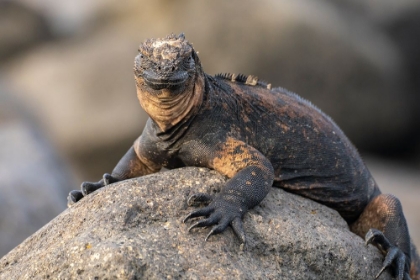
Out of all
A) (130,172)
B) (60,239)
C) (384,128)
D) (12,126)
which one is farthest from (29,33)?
(60,239)

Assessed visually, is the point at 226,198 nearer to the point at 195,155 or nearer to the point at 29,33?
the point at 195,155

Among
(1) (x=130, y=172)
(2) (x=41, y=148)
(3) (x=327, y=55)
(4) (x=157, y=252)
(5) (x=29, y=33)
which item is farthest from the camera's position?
(5) (x=29, y=33)

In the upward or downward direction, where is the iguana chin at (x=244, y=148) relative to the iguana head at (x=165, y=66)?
downward

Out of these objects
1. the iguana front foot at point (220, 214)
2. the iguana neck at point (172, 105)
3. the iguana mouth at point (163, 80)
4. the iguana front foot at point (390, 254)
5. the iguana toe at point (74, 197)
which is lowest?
the iguana toe at point (74, 197)

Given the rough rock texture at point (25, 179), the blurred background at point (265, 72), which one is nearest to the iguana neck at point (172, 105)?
the rough rock texture at point (25, 179)

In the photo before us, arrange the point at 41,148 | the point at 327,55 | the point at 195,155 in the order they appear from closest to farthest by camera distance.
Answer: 1. the point at 195,155
2. the point at 41,148
3. the point at 327,55

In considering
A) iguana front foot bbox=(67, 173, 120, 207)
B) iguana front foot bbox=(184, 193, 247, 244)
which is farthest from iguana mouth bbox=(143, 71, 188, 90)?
iguana front foot bbox=(67, 173, 120, 207)

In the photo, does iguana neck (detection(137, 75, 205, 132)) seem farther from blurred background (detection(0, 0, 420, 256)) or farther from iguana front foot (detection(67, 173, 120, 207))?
blurred background (detection(0, 0, 420, 256))

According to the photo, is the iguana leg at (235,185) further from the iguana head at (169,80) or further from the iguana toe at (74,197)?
the iguana toe at (74,197)
